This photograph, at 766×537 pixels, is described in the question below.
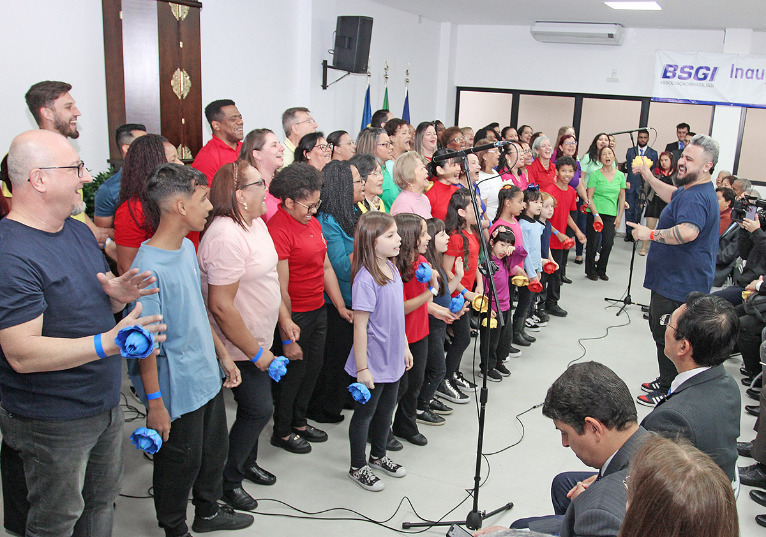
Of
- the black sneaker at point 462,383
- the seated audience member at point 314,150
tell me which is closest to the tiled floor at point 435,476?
the black sneaker at point 462,383

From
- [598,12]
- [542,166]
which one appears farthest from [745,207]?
[598,12]

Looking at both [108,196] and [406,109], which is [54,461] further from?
[406,109]

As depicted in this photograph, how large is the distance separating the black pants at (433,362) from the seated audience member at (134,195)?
1762mm

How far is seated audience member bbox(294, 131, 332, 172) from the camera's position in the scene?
414 cm

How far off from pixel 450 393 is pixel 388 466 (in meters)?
1.06

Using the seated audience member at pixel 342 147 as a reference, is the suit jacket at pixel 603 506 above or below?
below

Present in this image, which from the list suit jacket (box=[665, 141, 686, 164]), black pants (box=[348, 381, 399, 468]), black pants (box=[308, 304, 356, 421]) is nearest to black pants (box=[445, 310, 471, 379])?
black pants (box=[308, 304, 356, 421])

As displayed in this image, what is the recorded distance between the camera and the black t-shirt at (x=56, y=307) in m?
1.76

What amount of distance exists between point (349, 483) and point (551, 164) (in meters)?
4.59

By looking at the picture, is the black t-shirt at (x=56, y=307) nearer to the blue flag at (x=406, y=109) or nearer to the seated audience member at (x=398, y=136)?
the seated audience member at (x=398, y=136)

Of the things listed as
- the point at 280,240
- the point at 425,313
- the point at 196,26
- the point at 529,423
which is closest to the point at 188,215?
the point at 280,240

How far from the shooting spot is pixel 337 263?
3600mm

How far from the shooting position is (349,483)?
10.4ft

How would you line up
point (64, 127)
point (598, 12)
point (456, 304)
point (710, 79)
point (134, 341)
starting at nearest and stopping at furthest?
point (134, 341) < point (456, 304) < point (64, 127) < point (598, 12) < point (710, 79)
